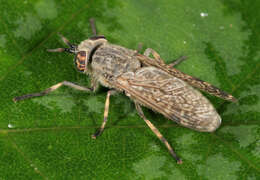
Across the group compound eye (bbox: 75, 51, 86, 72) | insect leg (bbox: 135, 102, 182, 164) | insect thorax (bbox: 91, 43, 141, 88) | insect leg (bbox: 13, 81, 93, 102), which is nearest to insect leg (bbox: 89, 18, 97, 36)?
insect thorax (bbox: 91, 43, 141, 88)

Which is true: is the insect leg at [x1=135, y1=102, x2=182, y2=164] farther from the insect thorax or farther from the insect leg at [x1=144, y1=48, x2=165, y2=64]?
the insect leg at [x1=144, y1=48, x2=165, y2=64]

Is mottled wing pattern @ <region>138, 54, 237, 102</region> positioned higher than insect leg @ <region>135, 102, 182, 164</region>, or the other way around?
mottled wing pattern @ <region>138, 54, 237, 102</region>

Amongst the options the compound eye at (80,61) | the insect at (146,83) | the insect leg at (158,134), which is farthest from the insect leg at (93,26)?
the insect leg at (158,134)

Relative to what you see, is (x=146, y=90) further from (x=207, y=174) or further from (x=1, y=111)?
Result: (x=1, y=111)

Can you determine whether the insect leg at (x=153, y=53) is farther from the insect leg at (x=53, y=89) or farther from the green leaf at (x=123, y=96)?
the insect leg at (x=53, y=89)

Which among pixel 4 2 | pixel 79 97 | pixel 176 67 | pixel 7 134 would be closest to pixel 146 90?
pixel 176 67

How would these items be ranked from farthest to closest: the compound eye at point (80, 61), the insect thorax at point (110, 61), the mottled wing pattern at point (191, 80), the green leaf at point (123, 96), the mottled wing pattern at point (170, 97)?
the insect thorax at point (110, 61)
the compound eye at point (80, 61)
the mottled wing pattern at point (191, 80)
the mottled wing pattern at point (170, 97)
the green leaf at point (123, 96)
